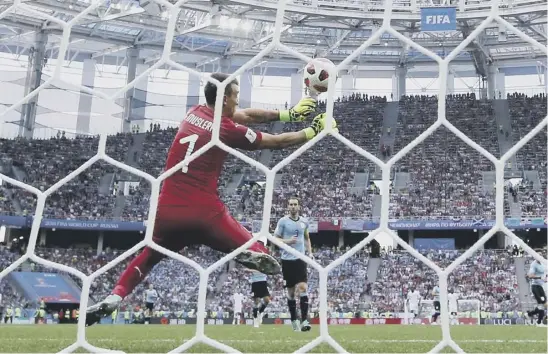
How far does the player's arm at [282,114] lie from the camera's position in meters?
3.58

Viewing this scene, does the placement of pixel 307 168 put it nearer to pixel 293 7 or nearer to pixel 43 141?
pixel 293 7

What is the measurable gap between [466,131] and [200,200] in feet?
78.2

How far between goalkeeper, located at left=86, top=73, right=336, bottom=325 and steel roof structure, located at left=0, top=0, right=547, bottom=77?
16.5m

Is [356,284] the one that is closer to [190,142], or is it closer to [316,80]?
[316,80]

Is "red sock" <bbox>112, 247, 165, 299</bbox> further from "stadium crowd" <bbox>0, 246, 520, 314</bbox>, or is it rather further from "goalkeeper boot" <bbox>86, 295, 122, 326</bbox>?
"stadium crowd" <bbox>0, 246, 520, 314</bbox>

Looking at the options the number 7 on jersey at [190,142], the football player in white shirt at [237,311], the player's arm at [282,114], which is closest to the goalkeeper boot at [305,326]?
the player's arm at [282,114]

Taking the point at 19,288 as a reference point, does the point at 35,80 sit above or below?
above

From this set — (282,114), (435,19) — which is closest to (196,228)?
(282,114)

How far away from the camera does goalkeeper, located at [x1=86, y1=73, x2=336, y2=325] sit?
3.49 meters

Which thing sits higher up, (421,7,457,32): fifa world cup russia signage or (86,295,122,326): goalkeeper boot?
(421,7,457,32): fifa world cup russia signage

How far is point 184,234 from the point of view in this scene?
357cm

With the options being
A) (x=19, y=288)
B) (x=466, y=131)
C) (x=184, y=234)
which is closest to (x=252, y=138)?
(x=184, y=234)

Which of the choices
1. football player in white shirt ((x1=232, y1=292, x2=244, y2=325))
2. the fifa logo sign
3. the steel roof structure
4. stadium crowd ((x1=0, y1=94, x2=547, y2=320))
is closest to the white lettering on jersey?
football player in white shirt ((x1=232, y1=292, x2=244, y2=325))

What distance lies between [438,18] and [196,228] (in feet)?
55.5
